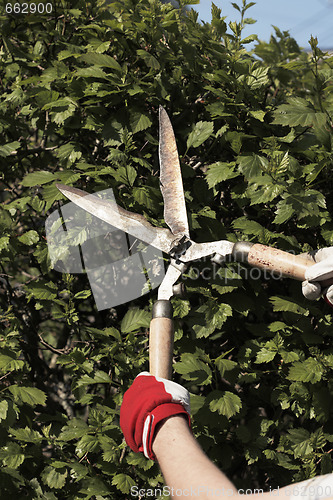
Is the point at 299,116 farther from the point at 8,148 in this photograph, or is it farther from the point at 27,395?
the point at 27,395

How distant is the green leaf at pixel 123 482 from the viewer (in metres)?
1.99

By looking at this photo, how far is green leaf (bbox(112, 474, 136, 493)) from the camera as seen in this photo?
1.99 metres

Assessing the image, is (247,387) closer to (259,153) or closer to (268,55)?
(259,153)

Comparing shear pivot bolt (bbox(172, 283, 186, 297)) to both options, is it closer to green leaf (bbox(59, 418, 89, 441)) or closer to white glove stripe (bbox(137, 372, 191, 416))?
white glove stripe (bbox(137, 372, 191, 416))

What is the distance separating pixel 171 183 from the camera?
1.80 metres

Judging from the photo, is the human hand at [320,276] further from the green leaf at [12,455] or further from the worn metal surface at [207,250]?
the green leaf at [12,455]

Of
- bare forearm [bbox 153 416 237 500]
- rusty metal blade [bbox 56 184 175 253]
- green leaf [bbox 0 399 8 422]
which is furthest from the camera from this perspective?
green leaf [bbox 0 399 8 422]

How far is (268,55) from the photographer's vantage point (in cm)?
284

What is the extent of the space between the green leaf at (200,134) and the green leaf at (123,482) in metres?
1.42

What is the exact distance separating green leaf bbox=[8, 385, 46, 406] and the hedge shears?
30.5 inches

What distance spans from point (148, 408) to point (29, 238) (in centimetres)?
112

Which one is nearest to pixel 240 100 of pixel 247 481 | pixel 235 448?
pixel 235 448

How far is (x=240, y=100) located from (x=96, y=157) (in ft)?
2.46

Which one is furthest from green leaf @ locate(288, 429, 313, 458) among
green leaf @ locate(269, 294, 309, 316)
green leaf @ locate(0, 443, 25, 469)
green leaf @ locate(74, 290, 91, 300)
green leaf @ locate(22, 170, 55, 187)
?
green leaf @ locate(22, 170, 55, 187)
